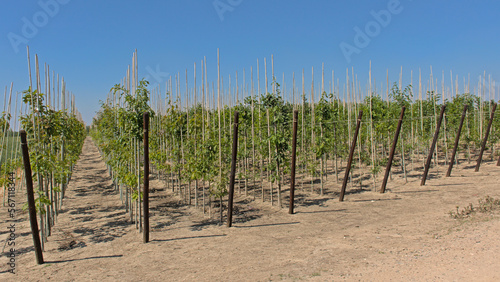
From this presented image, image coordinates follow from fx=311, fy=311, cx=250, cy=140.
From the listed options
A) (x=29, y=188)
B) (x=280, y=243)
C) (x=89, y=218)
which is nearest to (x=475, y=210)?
(x=280, y=243)

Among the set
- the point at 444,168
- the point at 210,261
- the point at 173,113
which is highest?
the point at 173,113

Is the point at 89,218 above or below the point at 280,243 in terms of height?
above

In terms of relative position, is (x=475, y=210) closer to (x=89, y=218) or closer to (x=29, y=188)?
(x=29, y=188)

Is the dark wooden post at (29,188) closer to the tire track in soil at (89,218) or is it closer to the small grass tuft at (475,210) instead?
the tire track in soil at (89,218)

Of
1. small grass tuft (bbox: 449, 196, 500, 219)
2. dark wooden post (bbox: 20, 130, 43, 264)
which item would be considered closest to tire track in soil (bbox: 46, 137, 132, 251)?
dark wooden post (bbox: 20, 130, 43, 264)

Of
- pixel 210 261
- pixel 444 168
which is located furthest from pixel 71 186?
pixel 444 168

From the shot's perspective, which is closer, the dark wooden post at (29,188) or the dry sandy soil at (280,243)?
the dry sandy soil at (280,243)

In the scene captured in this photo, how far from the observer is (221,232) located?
27.5 feet

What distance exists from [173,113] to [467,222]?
9.85 meters

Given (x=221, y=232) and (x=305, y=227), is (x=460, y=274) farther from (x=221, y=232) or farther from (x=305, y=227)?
(x=221, y=232)

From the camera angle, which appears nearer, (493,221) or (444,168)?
(493,221)

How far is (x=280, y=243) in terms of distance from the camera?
7.30 m

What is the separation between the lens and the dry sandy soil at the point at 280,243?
5.48 metres

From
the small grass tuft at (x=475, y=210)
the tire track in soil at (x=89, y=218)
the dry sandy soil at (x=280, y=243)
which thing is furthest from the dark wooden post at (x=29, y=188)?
the small grass tuft at (x=475, y=210)
